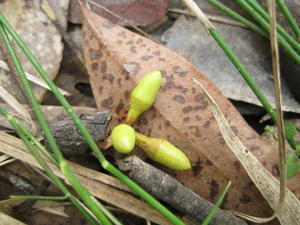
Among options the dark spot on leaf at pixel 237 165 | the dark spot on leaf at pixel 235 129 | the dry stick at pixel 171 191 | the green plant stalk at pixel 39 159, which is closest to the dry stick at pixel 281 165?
the dry stick at pixel 171 191

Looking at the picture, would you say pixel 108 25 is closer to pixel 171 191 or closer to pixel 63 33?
pixel 63 33

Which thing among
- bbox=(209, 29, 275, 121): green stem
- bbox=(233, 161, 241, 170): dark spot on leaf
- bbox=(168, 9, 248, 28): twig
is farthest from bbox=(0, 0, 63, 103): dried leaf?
bbox=(233, 161, 241, 170): dark spot on leaf

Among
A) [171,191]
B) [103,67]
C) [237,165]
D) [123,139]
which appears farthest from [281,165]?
[103,67]

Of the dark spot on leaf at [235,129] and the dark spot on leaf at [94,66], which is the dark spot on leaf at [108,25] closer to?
the dark spot on leaf at [94,66]

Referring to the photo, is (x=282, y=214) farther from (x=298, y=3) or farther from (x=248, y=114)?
(x=298, y=3)

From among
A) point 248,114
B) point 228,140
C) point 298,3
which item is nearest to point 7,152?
point 228,140

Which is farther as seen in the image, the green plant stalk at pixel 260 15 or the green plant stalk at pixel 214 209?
the green plant stalk at pixel 260 15
